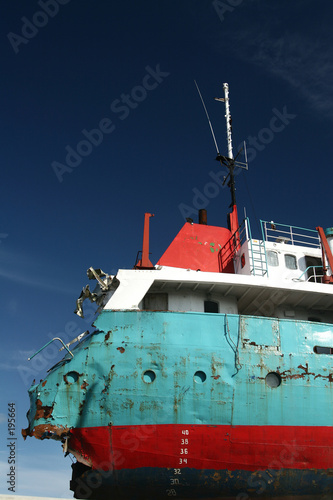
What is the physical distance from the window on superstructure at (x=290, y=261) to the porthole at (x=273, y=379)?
5.00 metres

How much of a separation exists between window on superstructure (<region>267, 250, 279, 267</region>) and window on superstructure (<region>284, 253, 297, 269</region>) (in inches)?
15.8

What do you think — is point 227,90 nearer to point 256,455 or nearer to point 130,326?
point 130,326

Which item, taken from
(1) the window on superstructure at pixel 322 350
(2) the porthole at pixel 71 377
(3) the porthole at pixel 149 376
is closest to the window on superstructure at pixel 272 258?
(1) the window on superstructure at pixel 322 350

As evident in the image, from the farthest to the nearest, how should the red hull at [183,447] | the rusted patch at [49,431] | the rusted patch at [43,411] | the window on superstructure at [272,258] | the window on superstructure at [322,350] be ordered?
the window on superstructure at [272,258] < the window on superstructure at [322,350] < the rusted patch at [43,411] < the rusted patch at [49,431] < the red hull at [183,447]

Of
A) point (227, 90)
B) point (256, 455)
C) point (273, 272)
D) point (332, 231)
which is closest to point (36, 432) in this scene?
point (256, 455)

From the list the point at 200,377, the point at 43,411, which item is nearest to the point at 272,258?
the point at 200,377

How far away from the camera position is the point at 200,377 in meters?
13.0

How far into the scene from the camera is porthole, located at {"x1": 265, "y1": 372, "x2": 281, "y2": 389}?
44.1 feet

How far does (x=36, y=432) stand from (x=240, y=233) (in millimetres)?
9758

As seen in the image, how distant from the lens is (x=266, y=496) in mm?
13297

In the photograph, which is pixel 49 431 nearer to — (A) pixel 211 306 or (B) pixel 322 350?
(A) pixel 211 306

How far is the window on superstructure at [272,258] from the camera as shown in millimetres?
17031

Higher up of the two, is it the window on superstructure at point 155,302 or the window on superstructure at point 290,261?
the window on superstructure at point 290,261

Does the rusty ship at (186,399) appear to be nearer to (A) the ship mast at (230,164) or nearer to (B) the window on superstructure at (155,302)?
(B) the window on superstructure at (155,302)
